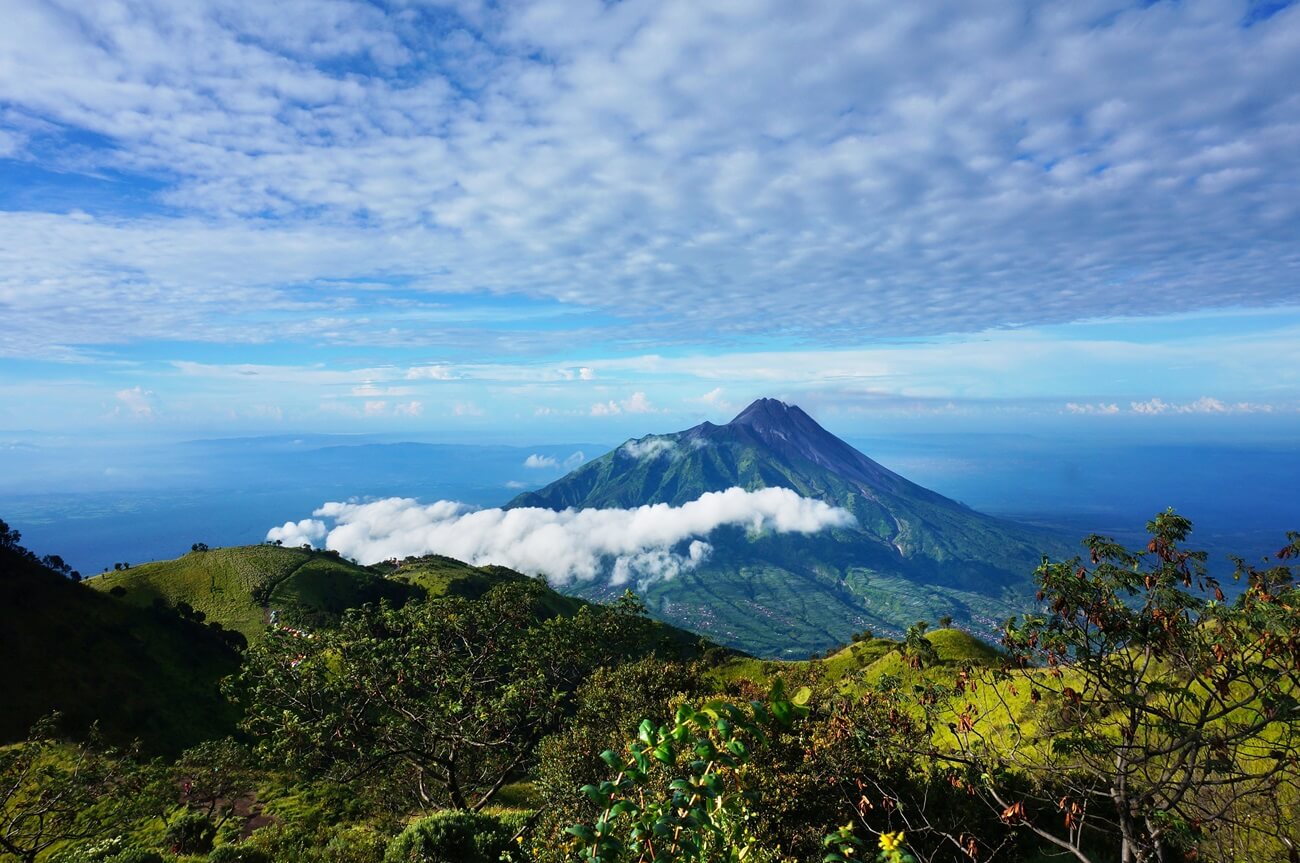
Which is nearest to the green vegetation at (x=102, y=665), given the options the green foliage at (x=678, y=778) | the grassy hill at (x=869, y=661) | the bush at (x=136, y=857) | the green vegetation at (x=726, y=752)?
the green vegetation at (x=726, y=752)

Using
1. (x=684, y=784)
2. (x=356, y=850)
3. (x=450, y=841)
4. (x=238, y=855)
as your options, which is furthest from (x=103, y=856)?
(x=684, y=784)

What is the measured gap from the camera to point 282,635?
1186 inches

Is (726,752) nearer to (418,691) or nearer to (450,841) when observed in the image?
(450,841)

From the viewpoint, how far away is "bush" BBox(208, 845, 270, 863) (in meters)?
21.7

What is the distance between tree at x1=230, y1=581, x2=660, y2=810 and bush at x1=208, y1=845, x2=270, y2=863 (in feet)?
10.1

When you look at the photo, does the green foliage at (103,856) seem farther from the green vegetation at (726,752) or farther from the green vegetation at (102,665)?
the green vegetation at (102,665)

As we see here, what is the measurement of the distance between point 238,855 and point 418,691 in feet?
40.5

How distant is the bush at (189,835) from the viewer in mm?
30344

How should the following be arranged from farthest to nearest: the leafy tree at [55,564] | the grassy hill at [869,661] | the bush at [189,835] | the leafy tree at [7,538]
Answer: the leafy tree at [55,564] < the leafy tree at [7,538] < the grassy hill at [869,661] < the bush at [189,835]

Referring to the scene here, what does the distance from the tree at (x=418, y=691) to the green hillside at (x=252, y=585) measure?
2582 inches

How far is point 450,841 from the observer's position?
63.3 feet

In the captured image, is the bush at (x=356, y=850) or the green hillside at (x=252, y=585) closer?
the bush at (x=356, y=850)

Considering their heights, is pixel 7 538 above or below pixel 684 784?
below

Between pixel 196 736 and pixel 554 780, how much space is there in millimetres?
60351
